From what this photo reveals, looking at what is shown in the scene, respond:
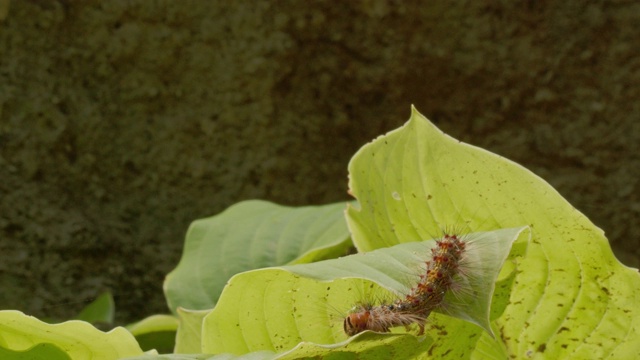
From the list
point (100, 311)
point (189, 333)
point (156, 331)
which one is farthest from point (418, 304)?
point (100, 311)

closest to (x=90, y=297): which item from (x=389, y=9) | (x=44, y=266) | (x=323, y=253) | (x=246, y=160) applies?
(x=44, y=266)

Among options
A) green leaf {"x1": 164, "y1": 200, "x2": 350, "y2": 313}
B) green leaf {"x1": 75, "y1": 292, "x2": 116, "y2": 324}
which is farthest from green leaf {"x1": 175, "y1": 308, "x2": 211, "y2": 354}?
green leaf {"x1": 75, "y1": 292, "x2": 116, "y2": 324}

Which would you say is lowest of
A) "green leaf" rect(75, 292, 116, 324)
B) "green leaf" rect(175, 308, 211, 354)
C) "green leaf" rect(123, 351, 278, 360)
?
"green leaf" rect(75, 292, 116, 324)

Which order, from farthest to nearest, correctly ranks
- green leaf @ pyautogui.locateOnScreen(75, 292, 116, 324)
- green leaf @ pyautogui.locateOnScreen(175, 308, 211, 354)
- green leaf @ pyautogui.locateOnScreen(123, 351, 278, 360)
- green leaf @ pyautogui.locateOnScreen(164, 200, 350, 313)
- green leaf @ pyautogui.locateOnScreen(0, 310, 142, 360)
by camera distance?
1. green leaf @ pyautogui.locateOnScreen(75, 292, 116, 324)
2. green leaf @ pyautogui.locateOnScreen(164, 200, 350, 313)
3. green leaf @ pyautogui.locateOnScreen(175, 308, 211, 354)
4. green leaf @ pyautogui.locateOnScreen(0, 310, 142, 360)
5. green leaf @ pyautogui.locateOnScreen(123, 351, 278, 360)

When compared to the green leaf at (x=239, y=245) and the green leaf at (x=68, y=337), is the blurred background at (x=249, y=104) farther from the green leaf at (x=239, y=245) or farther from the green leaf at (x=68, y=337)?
the green leaf at (x=68, y=337)

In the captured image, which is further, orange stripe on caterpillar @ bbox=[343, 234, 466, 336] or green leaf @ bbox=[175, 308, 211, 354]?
green leaf @ bbox=[175, 308, 211, 354]

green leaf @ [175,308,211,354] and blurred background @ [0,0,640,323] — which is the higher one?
blurred background @ [0,0,640,323]

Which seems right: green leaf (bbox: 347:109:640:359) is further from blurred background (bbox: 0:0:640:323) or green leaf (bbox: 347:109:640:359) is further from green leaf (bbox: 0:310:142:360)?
blurred background (bbox: 0:0:640:323)
